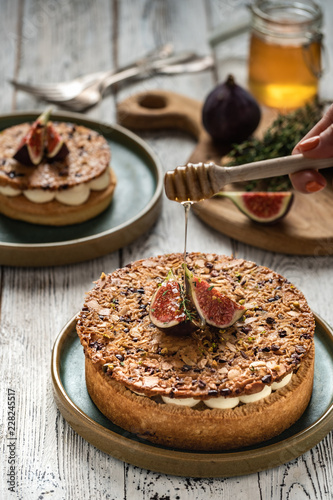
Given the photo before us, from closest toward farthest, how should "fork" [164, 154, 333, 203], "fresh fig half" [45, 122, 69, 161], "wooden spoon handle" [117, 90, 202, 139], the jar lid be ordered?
"fork" [164, 154, 333, 203] < "fresh fig half" [45, 122, 69, 161] < the jar lid < "wooden spoon handle" [117, 90, 202, 139]

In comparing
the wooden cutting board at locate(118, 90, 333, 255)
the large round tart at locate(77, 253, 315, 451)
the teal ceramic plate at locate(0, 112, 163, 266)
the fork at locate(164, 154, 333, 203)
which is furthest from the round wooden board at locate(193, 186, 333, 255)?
the fork at locate(164, 154, 333, 203)

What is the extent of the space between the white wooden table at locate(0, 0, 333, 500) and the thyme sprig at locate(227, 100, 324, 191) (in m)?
0.51

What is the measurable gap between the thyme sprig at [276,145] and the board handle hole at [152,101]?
97 centimetres

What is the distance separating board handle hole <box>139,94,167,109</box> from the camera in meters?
6.10

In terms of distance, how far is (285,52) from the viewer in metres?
5.64

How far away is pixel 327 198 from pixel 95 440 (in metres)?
2.60

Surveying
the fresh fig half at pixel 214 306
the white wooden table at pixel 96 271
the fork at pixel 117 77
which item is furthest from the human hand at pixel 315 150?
the fork at pixel 117 77

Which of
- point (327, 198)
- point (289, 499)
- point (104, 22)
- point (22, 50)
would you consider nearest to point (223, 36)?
point (104, 22)

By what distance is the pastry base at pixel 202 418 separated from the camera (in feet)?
10.2

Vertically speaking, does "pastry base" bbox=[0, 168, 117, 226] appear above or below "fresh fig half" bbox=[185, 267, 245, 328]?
below

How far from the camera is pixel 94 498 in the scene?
3.16m

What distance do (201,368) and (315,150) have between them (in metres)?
1.24

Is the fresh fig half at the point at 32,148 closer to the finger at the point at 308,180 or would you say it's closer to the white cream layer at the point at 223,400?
the finger at the point at 308,180

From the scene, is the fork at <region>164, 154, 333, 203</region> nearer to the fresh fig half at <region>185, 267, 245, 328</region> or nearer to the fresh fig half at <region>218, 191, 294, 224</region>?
the fresh fig half at <region>185, 267, 245, 328</region>
